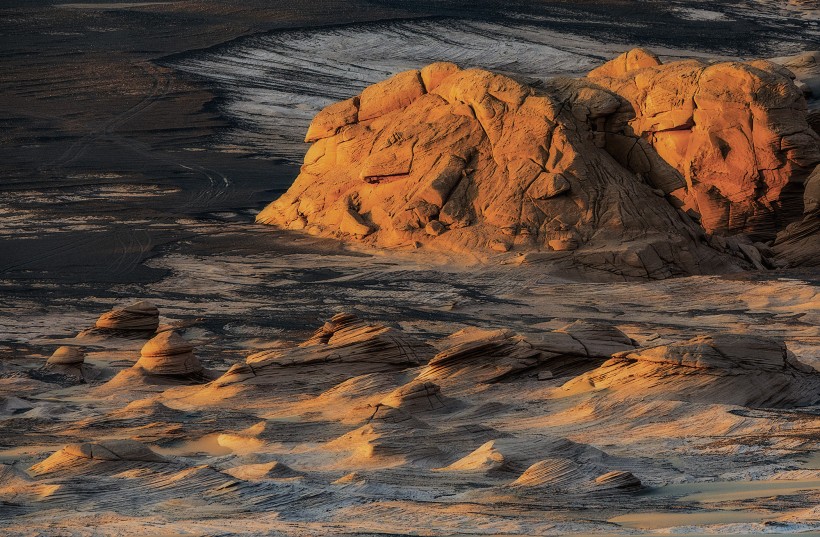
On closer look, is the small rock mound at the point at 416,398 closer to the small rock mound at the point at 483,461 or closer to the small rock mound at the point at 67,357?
the small rock mound at the point at 483,461

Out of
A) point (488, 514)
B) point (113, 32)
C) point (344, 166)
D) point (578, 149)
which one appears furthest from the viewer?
point (113, 32)

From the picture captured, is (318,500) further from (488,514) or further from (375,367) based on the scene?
(375,367)

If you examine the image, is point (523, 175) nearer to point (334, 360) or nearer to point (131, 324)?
point (131, 324)

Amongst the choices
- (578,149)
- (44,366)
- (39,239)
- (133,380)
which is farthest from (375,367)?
(39,239)

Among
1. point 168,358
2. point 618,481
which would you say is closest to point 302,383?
point 168,358

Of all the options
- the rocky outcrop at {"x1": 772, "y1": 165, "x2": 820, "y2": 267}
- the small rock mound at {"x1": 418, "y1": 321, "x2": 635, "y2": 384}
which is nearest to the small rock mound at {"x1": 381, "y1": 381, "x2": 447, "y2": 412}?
the small rock mound at {"x1": 418, "y1": 321, "x2": 635, "y2": 384}

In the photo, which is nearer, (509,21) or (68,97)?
(68,97)

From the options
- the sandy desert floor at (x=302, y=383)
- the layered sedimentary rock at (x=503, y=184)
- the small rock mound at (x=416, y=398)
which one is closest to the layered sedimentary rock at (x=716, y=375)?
the sandy desert floor at (x=302, y=383)
